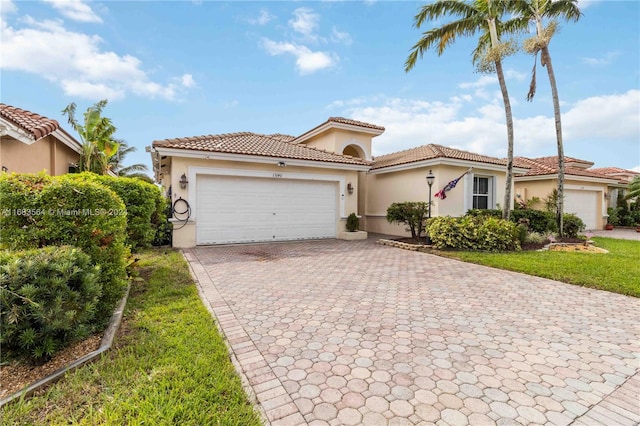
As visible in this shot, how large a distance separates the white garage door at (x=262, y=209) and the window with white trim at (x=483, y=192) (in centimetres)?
764

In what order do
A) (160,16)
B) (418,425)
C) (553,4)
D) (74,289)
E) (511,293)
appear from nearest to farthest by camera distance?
(418,425), (74,289), (511,293), (160,16), (553,4)

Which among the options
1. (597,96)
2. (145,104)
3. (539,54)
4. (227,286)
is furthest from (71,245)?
(597,96)

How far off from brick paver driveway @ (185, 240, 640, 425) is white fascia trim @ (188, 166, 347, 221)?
521 cm

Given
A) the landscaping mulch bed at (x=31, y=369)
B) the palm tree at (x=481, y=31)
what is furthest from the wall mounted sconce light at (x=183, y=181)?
the palm tree at (x=481, y=31)

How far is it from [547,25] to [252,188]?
1458cm

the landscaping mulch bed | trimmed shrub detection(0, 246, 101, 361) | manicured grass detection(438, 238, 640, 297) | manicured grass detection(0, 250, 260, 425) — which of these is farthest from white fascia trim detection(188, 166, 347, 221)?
the landscaping mulch bed

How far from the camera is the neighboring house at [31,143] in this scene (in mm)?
7273

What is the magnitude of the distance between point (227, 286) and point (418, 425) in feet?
15.9

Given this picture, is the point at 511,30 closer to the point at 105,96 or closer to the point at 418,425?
the point at 418,425

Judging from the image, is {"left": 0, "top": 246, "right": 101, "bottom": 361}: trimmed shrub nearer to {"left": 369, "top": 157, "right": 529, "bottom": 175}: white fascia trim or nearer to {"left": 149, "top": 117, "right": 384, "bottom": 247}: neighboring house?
{"left": 149, "top": 117, "right": 384, "bottom": 247}: neighboring house

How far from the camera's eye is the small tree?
43.0ft

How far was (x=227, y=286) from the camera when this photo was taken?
6344 millimetres

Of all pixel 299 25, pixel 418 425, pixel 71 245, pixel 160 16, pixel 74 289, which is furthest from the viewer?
pixel 299 25

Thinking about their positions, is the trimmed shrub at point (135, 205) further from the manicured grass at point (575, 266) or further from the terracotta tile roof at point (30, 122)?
the manicured grass at point (575, 266)
